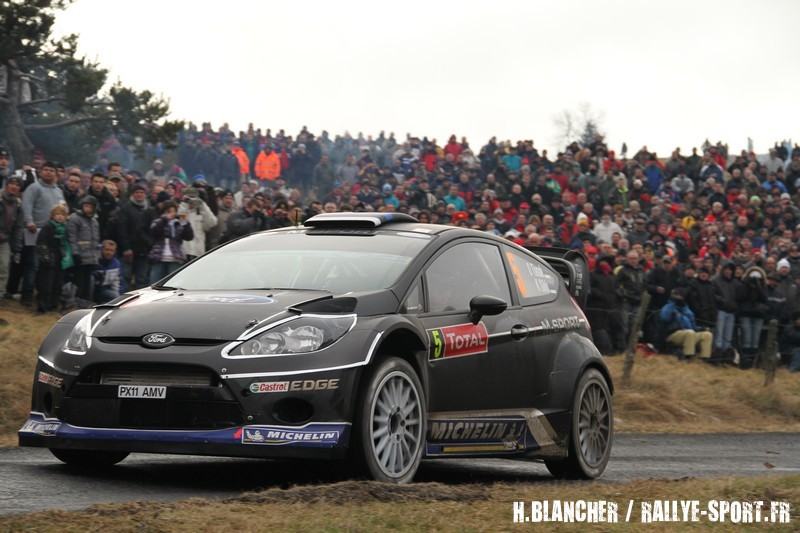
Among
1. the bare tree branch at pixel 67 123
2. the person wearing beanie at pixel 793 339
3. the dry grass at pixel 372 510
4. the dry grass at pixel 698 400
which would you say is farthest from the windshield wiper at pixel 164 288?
the bare tree branch at pixel 67 123

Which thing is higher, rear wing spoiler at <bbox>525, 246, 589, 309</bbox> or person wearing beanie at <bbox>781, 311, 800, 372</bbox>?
rear wing spoiler at <bbox>525, 246, 589, 309</bbox>

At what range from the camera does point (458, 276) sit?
894cm

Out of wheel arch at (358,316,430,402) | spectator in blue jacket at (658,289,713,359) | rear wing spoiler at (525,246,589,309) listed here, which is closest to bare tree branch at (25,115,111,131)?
spectator in blue jacket at (658,289,713,359)

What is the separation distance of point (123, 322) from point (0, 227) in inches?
362

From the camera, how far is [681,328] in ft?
71.6

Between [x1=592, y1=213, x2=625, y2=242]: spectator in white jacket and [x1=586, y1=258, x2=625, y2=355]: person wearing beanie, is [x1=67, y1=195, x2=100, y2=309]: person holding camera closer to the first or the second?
[x1=586, y1=258, x2=625, y2=355]: person wearing beanie

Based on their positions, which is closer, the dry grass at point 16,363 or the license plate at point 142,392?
the license plate at point 142,392

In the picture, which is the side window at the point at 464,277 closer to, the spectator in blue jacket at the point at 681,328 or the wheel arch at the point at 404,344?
the wheel arch at the point at 404,344

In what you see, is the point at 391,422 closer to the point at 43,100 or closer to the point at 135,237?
the point at 135,237

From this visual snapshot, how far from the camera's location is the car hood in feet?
24.3

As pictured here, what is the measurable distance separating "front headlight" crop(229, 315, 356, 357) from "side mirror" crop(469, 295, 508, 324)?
1291 mm

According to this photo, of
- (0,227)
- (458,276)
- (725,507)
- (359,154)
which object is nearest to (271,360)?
(458,276)

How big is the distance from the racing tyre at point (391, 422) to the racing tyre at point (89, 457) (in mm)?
1642

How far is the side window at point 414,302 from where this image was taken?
8148 mm
